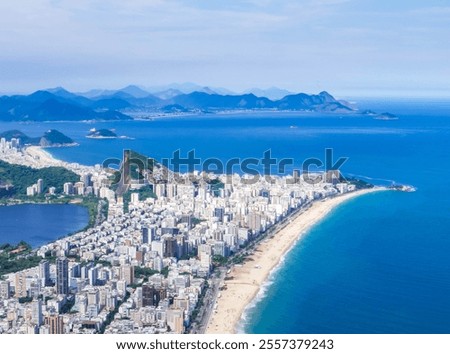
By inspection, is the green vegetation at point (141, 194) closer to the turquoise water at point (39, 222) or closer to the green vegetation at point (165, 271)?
the turquoise water at point (39, 222)

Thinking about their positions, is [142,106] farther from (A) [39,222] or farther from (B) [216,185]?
(A) [39,222]

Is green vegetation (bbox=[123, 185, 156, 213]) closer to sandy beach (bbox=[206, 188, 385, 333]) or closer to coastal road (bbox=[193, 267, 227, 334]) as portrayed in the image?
sandy beach (bbox=[206, 188, 385, 333])

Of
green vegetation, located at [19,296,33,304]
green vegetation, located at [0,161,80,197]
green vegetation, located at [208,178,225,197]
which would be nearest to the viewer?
green vegetation, located at [19,296,33,304]

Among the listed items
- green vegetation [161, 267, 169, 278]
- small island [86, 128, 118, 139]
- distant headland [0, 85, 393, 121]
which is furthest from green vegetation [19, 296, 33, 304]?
distant headland [0, 85, 393, 121]

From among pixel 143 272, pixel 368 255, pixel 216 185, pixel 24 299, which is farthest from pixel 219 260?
pixel 216 185

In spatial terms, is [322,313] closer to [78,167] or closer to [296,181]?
[296,181]

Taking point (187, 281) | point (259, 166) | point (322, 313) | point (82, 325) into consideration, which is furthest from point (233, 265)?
point (259, 166)
